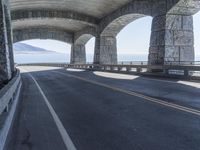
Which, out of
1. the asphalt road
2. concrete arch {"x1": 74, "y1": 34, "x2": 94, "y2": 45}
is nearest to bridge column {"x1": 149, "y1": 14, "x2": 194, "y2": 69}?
the asphalt road

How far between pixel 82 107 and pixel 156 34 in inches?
801

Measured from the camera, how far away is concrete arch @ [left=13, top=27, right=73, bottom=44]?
6353 cm

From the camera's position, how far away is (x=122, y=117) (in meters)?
8.66

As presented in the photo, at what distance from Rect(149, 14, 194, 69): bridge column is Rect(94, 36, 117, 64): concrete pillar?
1854 cm

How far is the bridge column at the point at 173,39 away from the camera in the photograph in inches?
1110

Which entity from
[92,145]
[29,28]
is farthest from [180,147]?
[29,28]

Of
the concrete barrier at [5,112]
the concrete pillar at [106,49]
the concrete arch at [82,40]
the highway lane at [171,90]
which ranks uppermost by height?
the concrete arch at [82,40]

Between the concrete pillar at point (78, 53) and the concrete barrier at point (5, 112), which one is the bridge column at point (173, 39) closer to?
the concrete barrier at point (5, 112)

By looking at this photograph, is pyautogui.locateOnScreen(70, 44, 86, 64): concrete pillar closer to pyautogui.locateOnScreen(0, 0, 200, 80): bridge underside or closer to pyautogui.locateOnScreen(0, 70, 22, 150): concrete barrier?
pyautogui.locateOnScreen(0, 0, 200, 80): bridge underside

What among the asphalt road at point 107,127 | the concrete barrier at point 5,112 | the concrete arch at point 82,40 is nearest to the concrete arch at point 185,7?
the asphalt road at point 107,127

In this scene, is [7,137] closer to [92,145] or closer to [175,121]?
[92,145]

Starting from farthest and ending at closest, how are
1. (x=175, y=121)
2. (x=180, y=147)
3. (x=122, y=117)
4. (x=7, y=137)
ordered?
1. (x=122, y=117)
2. (x=175, y=121)
3. (x=7, y=137)
4. (x=180, y=147)

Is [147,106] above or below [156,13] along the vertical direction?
below

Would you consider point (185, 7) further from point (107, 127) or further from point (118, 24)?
point (107, 127)
